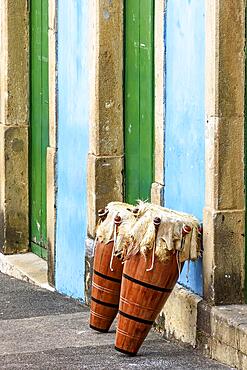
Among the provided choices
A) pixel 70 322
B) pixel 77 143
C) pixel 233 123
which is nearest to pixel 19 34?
pixel 77 143

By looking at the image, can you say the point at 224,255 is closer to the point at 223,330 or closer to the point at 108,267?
the point at 223,330

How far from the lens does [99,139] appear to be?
33.2 ft

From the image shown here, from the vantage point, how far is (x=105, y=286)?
355 inches

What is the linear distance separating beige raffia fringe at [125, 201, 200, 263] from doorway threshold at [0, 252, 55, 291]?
10.3 ft

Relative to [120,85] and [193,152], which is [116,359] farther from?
[120,85]

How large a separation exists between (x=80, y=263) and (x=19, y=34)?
2817 millimetres

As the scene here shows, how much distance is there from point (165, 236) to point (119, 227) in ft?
1.74

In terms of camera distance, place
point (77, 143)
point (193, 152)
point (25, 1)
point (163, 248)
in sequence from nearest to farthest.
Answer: point (163, 248) < point (193, 152) < point (77, 143) < point (25, 1)

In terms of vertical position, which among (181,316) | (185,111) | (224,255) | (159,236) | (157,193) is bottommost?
(181,316)

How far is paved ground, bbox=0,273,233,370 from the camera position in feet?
27.5

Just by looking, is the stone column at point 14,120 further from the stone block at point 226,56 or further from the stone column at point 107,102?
the stone block at point 226,56

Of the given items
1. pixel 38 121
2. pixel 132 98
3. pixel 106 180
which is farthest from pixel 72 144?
pixel 38 121

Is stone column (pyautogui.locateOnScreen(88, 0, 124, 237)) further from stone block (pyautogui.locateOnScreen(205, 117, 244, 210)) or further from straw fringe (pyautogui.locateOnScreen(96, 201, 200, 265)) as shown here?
stone block (pyautogui.locateOnScreen(205, 117, 244, 210))

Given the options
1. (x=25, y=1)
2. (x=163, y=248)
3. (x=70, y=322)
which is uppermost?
(x=25, y=1)
